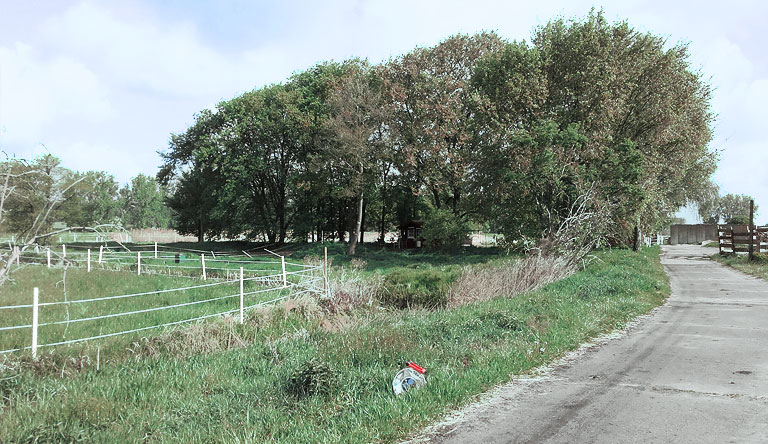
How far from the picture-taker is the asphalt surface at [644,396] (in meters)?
4.86

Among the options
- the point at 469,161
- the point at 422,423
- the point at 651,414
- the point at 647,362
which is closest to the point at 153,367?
the point at 422,423

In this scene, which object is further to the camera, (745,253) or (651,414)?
(745,253)

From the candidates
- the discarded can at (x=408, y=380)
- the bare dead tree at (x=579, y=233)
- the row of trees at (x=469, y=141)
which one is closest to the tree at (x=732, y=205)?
the row of trees at (x=469, y=141)

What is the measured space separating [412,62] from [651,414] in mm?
37923

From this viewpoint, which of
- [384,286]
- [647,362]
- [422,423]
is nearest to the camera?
[422,423]

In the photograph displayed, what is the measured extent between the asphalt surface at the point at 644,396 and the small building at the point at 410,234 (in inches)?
1430

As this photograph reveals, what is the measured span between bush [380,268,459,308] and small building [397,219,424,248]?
2603cm

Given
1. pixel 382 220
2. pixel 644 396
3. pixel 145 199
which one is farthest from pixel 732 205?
pixel 145 199

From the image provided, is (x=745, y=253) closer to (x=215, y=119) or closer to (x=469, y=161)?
(x=469, y=161)

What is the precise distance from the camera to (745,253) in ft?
106

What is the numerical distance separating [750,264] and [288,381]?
87.2ft

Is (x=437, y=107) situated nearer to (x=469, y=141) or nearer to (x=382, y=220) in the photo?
(x=469, y=141)

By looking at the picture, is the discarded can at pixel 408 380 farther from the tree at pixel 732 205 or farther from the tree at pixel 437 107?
the tree at pixel 732 205

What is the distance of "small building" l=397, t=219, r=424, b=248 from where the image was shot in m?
46.6
